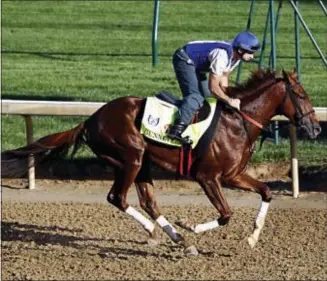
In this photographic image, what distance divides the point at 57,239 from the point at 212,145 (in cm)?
170

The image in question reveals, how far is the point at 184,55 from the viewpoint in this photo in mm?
9797

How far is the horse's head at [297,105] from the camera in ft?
31.6

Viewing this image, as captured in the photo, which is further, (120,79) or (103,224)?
(120,79)

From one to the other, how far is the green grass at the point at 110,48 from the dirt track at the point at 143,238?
1.55 m

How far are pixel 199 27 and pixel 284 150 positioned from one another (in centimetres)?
1406

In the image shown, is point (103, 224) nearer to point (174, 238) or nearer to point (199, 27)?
point (174, 238)

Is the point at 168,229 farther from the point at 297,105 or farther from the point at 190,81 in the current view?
the point at 297,105

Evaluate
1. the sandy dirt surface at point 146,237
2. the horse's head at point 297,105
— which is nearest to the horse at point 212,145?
the horse's head at point 297,105

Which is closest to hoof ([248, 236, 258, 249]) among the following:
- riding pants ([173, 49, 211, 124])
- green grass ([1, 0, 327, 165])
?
riding pants ([173, 49, 211, 124])

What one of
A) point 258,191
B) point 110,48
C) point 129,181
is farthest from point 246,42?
point 110,48

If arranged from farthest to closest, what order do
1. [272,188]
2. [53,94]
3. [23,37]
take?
[23,37]
[53,94]
[272,188]

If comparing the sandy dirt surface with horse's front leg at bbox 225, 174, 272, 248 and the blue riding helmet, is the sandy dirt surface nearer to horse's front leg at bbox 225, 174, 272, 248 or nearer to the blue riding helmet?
horse's front leg at bbox 225, 174, 272, 248

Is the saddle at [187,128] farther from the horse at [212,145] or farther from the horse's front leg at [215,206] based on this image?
the horse's front leg at [215,206]

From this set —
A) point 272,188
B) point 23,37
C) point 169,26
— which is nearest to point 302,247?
point 272,188
